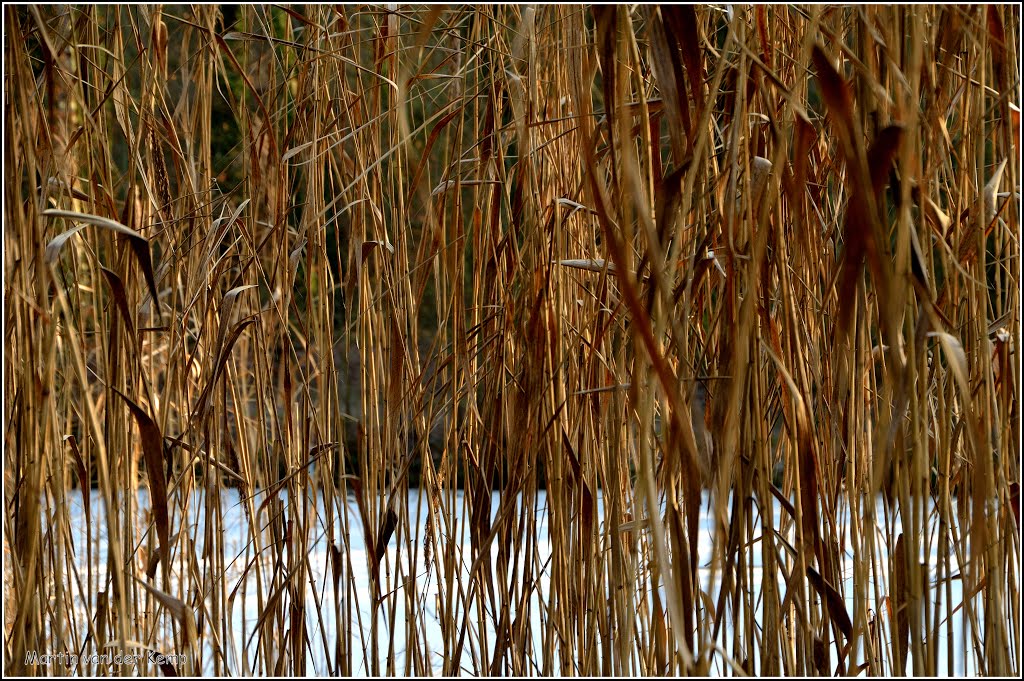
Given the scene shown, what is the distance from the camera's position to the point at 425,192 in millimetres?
496

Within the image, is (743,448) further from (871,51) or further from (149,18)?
(149,18)

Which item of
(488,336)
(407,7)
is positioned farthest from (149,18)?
(488,336)

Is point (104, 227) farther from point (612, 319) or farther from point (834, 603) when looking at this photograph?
point (834, 603)

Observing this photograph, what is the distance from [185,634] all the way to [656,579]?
0.90ft

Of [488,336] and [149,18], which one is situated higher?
[149,18]

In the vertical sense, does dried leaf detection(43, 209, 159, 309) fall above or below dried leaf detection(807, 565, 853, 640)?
above

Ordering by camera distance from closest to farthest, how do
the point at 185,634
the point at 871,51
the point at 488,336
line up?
the point at 871,51 < the point at 185,634 < the point at 488,336

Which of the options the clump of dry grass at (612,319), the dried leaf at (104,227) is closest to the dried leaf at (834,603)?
the clump of dry grass at (612,319)

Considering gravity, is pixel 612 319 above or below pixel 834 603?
above

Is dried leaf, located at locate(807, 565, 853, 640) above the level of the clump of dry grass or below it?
below

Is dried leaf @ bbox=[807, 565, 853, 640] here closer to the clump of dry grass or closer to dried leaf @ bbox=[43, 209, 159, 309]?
the clump of dry grass

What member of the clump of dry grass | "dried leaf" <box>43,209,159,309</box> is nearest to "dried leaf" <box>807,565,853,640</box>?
the clump of dry grass

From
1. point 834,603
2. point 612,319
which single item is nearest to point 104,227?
point 612,319

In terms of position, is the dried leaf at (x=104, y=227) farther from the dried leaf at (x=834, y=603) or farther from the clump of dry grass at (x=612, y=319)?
the dried leaf at (x=834, y=603)
